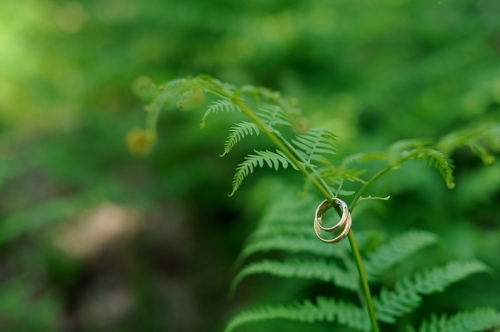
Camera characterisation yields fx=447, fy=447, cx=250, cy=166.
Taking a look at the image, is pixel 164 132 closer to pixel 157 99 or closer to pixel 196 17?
pixel 196 17

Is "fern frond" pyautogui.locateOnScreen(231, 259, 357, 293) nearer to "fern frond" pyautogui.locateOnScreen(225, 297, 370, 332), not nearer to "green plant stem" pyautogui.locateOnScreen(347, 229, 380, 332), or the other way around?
"fern frond" pyautogui.locateOnScreen(225, 297, 370, 332)

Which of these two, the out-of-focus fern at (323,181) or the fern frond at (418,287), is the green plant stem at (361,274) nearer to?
the out-of-focus fern at (323,181)

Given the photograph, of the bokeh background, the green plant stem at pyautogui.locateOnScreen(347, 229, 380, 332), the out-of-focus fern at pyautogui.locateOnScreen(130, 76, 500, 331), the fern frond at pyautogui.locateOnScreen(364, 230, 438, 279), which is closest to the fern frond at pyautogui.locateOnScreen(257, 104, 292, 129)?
the out-of-focus fern at pyautogui.locateOnScreen(130, 76, 500, 331)

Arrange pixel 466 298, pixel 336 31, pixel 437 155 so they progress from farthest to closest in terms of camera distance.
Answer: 1. pixel 336 31
2. pixel 466 298
3. pixel 437 155

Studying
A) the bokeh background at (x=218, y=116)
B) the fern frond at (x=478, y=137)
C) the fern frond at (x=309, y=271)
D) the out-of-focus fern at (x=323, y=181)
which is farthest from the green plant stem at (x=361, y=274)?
the bokeh background at (x=218, y=116)

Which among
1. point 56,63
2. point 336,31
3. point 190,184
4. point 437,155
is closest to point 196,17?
point 336,31

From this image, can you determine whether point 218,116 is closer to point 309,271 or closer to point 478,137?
point 309,271
